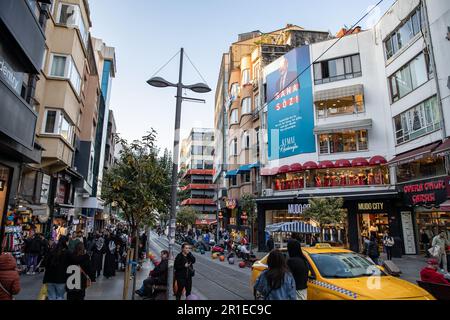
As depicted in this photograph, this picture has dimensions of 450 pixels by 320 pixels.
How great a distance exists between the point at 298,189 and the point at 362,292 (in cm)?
2257

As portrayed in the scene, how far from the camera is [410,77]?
21.8 meters

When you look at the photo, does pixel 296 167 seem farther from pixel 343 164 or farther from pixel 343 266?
pixel 343 266

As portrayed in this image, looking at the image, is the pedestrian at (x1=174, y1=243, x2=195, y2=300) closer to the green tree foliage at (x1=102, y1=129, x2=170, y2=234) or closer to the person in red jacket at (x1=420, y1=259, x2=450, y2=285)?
the green tree foliage at (x1=102, y1=129, x2=170, y2=234)

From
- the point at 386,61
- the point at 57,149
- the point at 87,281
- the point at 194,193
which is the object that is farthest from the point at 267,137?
the point at 194,193

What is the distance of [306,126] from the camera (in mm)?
27469

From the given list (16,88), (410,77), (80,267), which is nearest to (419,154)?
(410,77)

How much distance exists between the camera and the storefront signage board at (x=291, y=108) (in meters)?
27.5

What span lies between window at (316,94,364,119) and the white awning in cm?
112

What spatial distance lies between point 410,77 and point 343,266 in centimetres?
2037

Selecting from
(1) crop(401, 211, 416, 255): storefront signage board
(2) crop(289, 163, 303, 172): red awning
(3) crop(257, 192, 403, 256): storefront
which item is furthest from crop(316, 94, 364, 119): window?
(1) crop(401, 211, 416, 255): storefront signage board

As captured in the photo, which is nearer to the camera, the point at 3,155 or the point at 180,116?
the point at 180,116

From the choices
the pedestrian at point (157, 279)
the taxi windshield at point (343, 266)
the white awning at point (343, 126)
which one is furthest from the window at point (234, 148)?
the taxi windshield at point (343, 266)

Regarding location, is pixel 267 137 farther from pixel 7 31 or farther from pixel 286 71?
pixel 7 31

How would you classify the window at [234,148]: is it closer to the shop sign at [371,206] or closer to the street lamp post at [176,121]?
the shop sign at [371,206]
